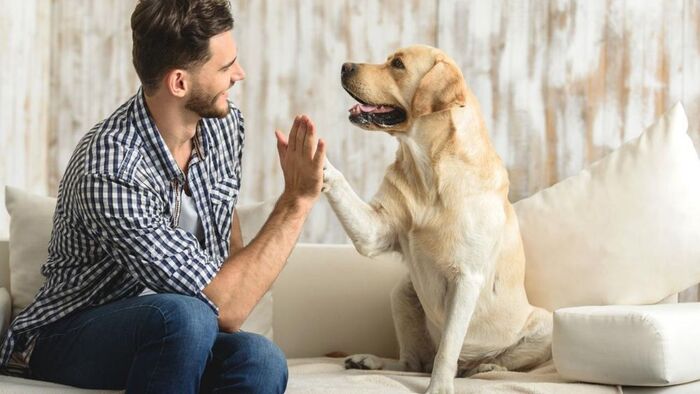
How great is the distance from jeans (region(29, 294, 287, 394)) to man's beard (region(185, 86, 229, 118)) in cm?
45

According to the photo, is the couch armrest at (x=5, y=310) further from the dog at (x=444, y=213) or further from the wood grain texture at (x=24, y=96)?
the dog at (x=444, y=213)

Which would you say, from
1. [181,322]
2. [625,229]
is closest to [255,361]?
[181,322]

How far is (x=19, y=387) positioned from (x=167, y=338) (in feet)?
1.17

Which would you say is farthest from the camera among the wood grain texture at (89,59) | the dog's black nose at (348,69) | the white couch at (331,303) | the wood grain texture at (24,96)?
the wood grain texture at (89,59)

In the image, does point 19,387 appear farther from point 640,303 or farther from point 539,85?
point 539,85

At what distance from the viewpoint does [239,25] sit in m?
3.00

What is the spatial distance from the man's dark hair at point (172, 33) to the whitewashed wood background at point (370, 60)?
1.05 meters

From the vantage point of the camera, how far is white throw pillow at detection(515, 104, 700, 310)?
2.35 metres

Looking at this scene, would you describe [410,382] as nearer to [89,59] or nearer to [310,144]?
[310,144]

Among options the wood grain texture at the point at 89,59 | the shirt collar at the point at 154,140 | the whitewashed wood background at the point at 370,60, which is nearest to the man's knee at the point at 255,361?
the shirt collar at the point at 154,140

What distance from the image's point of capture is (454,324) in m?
2.07

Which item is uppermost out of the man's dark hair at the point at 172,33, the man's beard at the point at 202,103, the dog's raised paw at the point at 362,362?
the man's dark hair at the point at 172,33

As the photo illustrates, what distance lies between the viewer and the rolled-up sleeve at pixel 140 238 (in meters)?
1.73

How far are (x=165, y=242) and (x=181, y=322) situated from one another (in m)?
0.18
